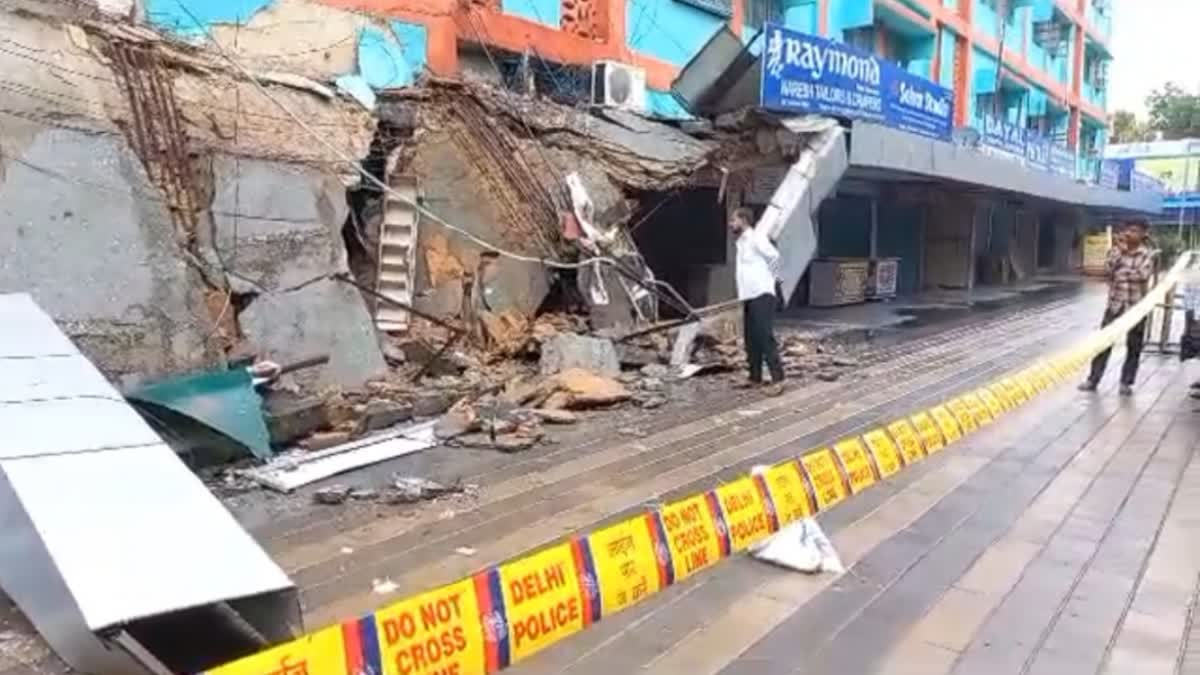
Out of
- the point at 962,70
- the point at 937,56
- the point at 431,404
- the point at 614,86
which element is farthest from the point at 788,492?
the point at 962,70

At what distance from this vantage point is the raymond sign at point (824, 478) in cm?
410

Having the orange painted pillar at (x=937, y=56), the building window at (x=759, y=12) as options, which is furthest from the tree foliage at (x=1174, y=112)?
the building window at (x=759, y=12)

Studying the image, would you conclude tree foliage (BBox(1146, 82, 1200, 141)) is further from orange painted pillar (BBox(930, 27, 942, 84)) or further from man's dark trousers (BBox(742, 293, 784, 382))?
man's dark trousers (BBox(742, 293, 784, 382))

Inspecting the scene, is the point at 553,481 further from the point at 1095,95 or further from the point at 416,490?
the point at 1095,95

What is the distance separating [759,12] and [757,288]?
1004cm

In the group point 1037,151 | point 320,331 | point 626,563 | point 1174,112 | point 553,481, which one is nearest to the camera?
point 626,563

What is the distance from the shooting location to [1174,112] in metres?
51.0

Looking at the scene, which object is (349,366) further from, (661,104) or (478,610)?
(661,104)

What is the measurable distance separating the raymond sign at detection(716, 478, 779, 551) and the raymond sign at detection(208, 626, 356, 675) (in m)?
1.71

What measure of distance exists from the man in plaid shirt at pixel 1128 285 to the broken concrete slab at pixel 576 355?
4.04m

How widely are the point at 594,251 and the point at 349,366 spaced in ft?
10.2

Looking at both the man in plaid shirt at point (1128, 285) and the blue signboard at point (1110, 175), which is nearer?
the man in plaid shirt at point (1128, 285)

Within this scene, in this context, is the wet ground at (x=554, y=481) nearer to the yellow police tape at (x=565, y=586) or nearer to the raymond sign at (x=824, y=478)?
the yellow police tape at (x=565, y=586)

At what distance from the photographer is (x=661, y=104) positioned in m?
13.9
